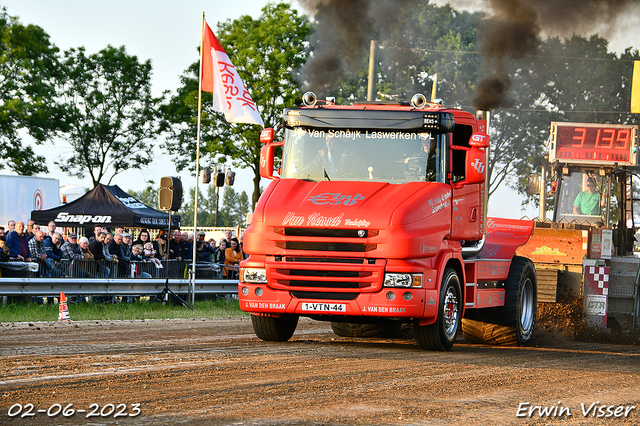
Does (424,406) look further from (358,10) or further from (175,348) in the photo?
(358,10)

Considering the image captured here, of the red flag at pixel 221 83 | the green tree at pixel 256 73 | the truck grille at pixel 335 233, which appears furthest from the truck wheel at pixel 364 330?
the green tree at pixel 256 73

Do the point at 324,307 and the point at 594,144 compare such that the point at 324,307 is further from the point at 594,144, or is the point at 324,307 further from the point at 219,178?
the point at 219,178

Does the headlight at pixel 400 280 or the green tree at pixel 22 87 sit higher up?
the green tree at pixel 22 87

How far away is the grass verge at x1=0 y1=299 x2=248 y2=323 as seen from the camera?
48.6 feet

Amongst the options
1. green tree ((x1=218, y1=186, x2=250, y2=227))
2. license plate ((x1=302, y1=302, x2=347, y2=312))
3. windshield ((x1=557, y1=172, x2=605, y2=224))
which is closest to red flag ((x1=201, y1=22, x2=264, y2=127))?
windshield ((x1=557, y1=172, x2=605, y2=224))

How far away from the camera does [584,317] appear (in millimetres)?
14234

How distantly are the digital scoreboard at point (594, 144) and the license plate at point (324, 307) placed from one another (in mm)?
7566

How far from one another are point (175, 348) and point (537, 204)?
912 cm

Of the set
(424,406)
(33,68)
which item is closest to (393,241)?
(424,406)

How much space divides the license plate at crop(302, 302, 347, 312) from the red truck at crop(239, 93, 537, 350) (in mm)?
18

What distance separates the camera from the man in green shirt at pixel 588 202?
51.9 ft

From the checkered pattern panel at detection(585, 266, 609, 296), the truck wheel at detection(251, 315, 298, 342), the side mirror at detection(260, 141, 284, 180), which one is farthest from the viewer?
the checkered pattern panel at detection(585, 266, 609, 296)

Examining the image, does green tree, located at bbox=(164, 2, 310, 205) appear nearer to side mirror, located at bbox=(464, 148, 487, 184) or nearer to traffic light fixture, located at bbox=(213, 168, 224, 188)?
traffic light fixture, located at bbox=(213, 168, 224, 188)

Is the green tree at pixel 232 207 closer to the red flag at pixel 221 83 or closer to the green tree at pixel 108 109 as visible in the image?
the green tree at pixel 108 109
